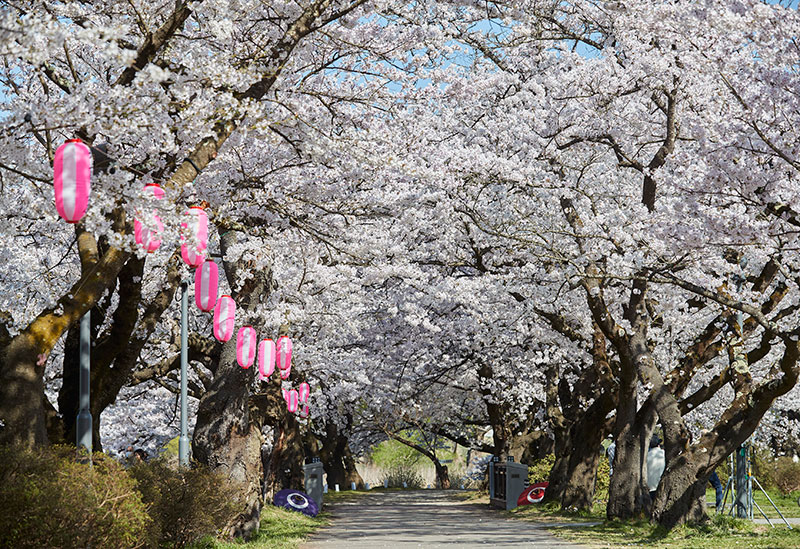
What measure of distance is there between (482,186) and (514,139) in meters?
1.37

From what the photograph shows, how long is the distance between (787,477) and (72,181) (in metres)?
28.0

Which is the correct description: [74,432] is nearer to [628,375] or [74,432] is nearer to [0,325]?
[0,325]

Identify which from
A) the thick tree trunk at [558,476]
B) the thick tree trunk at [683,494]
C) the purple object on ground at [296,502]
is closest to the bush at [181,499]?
the thick tree trunk at [683,494]

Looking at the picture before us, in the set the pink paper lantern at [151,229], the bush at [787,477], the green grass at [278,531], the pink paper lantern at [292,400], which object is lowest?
the green grass at [278,531]

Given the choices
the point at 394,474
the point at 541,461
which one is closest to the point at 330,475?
the point at 394,474

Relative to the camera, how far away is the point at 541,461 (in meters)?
29.9

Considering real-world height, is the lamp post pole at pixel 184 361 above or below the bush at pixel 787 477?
above

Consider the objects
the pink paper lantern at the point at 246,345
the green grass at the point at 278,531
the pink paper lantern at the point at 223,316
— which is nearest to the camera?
the pink paper lantern at the point at 223,316

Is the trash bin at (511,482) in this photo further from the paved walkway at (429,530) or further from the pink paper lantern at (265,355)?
the pink paper lantern at (265,355)

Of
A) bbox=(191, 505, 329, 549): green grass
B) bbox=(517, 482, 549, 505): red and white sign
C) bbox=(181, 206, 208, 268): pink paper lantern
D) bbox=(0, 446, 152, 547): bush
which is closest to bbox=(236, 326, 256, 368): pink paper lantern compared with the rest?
bbox=(191, 505, 329, 549): green grass

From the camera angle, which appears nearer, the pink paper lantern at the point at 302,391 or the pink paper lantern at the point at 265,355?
the pink paper lantern at the point at 265,355

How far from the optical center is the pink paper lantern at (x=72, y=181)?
714 centimetres

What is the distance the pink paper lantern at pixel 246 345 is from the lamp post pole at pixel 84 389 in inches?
127

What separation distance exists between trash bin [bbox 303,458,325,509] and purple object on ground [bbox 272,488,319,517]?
7.59ft
